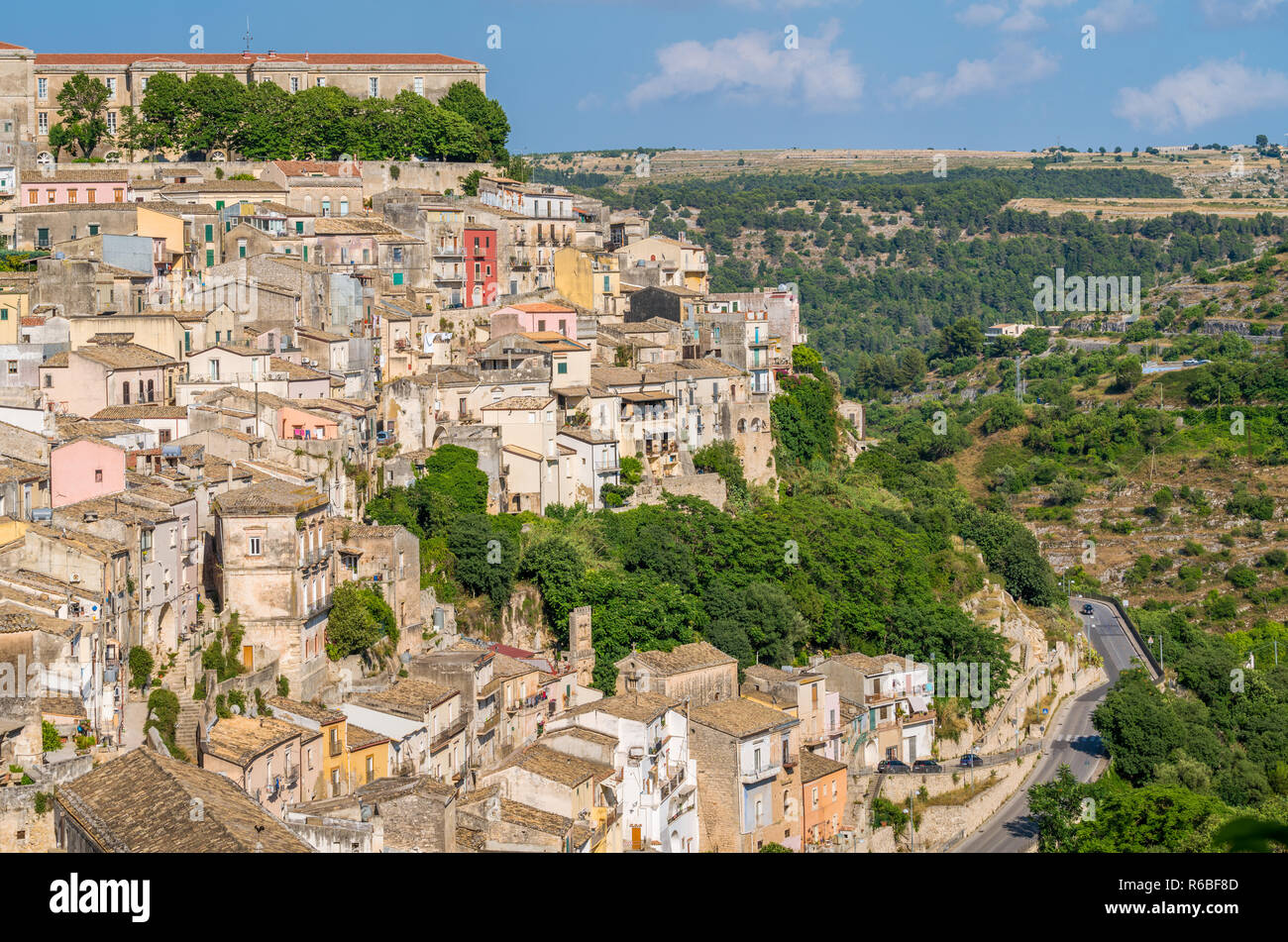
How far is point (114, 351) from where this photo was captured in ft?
136

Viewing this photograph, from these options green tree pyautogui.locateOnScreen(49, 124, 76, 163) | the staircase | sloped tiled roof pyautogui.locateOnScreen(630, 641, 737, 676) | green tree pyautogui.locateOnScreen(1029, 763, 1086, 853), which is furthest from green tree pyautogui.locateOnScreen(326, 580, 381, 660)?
green tree pyautogui.locateOnScreen(49, 124, 76, 163)

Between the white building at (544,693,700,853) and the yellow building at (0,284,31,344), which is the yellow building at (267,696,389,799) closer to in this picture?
the white building at (544,693,700,853)

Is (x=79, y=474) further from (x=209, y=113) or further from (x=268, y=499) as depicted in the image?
(x=209, y=113)

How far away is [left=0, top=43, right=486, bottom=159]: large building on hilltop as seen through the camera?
6238 cm

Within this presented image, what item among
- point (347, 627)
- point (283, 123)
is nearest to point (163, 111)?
point (283, 123)

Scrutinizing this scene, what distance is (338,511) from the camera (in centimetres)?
3853

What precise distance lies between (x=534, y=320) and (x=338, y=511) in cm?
1561

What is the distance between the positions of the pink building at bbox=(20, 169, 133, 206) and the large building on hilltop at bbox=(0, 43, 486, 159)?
16.2 feet

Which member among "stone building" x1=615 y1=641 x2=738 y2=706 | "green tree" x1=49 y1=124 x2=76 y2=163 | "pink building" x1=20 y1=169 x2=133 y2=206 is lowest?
"stone building" x1=615 y1=641 x2=738 y2=706

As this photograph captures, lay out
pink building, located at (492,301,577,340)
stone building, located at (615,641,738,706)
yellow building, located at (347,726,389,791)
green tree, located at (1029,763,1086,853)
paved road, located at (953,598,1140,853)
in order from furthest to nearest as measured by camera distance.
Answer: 1. pink building, located at (492,301,577,340)
2. paved road, located at (953,598,1140,853)
3. green tree, located at (1029,763,1086,853)
4. stone building, located at (615,641,738,706)
5. yellow building, located at (347,726,389,791)

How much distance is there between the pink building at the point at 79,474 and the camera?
32594mm

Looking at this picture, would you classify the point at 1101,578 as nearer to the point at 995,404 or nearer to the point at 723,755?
the point at 995,404
